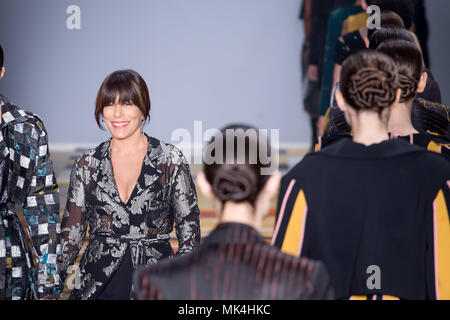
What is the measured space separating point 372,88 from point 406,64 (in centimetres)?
39

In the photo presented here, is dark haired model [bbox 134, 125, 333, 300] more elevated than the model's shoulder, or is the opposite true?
the model's shoulder

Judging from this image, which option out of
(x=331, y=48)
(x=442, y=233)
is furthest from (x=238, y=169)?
(x=331, y=48)

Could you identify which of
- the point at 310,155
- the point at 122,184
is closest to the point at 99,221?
the point at 122,184

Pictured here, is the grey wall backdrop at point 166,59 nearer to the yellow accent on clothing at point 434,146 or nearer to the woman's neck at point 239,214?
the yellow accent on clothing at point 434,146

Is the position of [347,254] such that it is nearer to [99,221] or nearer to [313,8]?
[99,221]

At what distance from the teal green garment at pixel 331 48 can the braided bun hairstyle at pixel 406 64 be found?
1.85 metres

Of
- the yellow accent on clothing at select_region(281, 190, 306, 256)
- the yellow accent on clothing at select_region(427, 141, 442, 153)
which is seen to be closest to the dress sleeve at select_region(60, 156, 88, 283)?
the yellow accent on clothing at select_region(281, 190, 306, 256)

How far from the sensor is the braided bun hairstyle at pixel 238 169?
1.38 meters

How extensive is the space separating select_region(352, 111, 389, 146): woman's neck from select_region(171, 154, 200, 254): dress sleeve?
0.97 metres

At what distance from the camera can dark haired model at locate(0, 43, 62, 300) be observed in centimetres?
229

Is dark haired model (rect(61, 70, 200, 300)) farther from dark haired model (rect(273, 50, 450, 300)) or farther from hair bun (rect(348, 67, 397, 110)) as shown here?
hair bun (rect(348, 67, 397, 110))

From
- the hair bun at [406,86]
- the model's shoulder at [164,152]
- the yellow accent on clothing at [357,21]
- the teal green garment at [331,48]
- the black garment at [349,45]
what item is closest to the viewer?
the hair bun at [406,86]

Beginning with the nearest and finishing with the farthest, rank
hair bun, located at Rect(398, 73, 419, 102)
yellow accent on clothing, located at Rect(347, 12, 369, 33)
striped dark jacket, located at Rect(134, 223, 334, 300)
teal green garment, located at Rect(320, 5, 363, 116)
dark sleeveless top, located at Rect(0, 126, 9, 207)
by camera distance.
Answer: striped dark jacket, located at Rect(134, 223, 334, 300) < hair bun, located at Rect(398, 73, 419, 102) < dark sleeveless top, located at Rect(0, 126, 9, 207) < yellow accent on clothing, located at Rect(347, 12, 369, 33) < teal green garment, located at Rect(320, 5, 363, 116)

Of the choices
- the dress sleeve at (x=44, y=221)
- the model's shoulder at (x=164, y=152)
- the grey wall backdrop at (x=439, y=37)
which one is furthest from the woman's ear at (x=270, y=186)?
the grey wall backdrop at (x=439, y=37)
